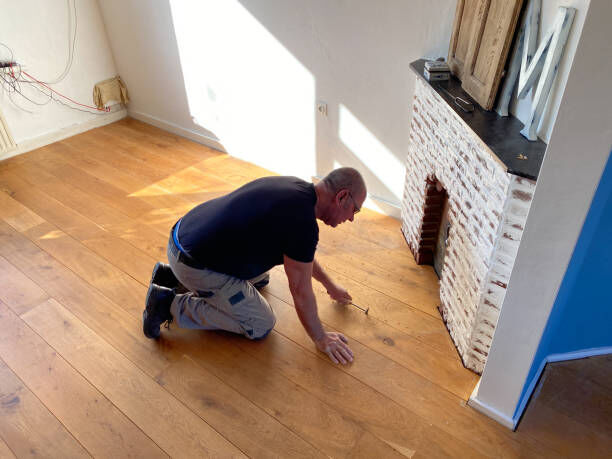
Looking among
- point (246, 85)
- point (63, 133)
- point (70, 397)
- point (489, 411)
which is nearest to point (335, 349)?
point (489, 411)

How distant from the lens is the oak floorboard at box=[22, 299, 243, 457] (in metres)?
1.83

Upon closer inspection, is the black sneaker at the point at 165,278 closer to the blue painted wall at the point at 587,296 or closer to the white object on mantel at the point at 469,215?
the white object on mantel at the point at 469,215

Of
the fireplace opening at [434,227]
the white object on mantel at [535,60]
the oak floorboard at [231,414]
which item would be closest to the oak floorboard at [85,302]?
the oak floorboard at [231,414]

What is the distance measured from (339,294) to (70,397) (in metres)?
1.30

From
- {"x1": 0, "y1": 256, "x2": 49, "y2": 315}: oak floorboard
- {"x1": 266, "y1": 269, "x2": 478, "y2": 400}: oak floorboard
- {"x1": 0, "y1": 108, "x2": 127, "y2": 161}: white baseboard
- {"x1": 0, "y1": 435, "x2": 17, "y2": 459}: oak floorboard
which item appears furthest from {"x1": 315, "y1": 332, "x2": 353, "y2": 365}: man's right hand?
{"x1": 0, "y1": 108, "x2": 127, "y2": 161}: white baseboard

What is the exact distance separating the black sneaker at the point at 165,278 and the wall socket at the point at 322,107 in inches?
56.8

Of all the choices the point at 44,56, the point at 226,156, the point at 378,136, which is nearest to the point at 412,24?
the point at 378,136

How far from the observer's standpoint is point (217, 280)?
82.8 inches

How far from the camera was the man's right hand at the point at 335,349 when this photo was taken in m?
2.12

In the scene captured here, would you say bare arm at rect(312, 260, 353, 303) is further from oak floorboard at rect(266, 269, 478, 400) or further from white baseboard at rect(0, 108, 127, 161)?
white baseboard at rect(0, 108, 127, 161)

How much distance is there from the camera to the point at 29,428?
1908 millimetres

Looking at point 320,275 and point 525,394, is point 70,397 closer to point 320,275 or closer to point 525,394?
point 320,275

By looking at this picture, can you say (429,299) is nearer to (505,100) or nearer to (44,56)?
(505,100)

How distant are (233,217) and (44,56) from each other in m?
3.08
